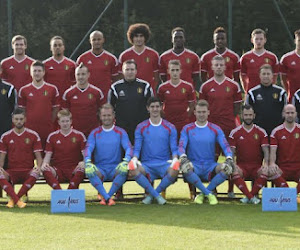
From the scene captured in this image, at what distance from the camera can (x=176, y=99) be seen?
28.1 feet

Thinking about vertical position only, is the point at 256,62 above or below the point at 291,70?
above

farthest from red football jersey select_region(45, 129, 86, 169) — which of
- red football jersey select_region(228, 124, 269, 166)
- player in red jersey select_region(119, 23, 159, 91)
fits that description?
red football jersey select_region(228, 124, 269, 166)

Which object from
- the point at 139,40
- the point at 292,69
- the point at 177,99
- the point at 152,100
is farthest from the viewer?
the point at 139,40

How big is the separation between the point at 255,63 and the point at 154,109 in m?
1.67

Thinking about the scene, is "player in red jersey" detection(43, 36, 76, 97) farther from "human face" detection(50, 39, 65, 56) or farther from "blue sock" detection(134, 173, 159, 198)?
"blue sock" detection(134, 173, 159, 198)

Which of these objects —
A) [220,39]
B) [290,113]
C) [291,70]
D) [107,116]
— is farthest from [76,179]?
[291,70]

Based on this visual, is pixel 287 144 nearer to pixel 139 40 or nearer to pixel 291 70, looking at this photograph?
pixel 291 70

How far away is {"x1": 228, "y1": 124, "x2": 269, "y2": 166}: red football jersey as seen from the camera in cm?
805

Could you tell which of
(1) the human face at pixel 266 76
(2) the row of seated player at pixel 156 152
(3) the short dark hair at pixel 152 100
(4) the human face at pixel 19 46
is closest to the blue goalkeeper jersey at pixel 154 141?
(2) the row of seated player at pixel 156 152

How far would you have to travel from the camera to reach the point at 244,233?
5.93 metres

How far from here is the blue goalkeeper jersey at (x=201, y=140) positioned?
26.3ft

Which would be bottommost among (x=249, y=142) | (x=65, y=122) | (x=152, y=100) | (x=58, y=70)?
(x=249, y=142)

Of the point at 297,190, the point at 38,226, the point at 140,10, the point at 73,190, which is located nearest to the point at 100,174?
the point at 73,190

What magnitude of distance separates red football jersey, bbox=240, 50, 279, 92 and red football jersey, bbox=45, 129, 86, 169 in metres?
2.31
